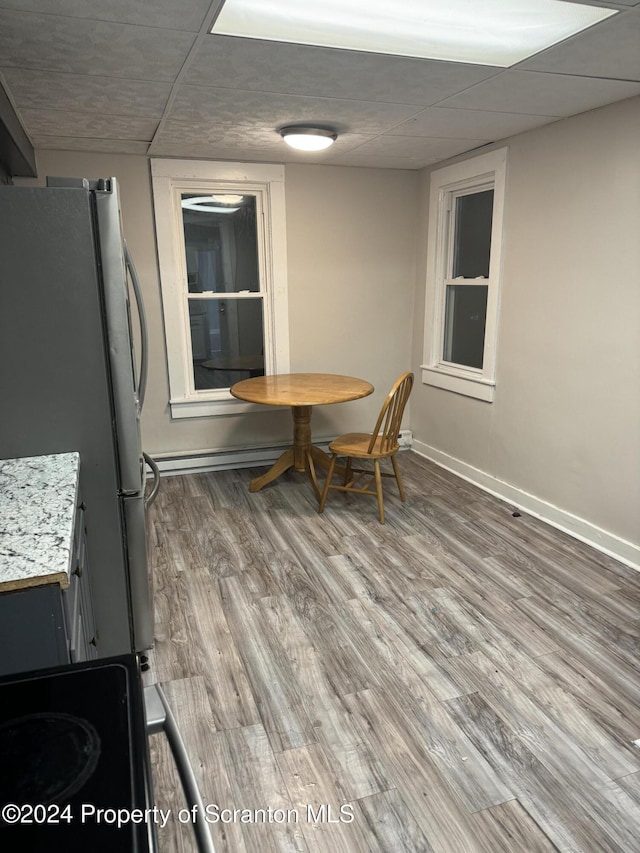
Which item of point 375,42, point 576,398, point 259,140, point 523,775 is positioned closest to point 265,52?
point 375,42

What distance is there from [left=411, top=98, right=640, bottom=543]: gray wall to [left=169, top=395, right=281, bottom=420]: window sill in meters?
1.82

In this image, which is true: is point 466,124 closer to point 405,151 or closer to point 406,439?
point 405,151

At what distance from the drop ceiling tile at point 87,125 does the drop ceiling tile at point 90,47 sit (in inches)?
27.5

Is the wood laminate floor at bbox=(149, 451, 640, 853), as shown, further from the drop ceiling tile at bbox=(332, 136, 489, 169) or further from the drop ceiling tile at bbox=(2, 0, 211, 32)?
the drop ceiling tile at bbox=(332, 136, 489, 169)

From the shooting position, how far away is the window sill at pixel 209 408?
428cm

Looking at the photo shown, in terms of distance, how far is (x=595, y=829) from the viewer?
5.07 feet

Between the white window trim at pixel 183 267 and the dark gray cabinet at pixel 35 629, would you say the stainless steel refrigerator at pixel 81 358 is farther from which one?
the white window trim at pixel 183 267

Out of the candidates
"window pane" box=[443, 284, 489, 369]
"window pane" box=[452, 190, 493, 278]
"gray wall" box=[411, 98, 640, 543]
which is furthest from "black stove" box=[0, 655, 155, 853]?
"window pane" box=[452, 190, 493, 278]

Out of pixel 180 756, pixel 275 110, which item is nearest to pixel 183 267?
pixel 275 110

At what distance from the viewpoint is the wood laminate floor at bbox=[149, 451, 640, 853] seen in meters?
1.59

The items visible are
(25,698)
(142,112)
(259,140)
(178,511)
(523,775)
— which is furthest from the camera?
(178,511)

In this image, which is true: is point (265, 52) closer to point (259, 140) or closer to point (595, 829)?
point (259, 140)

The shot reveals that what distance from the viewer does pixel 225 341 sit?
445cm

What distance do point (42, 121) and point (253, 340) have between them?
2.00 m
